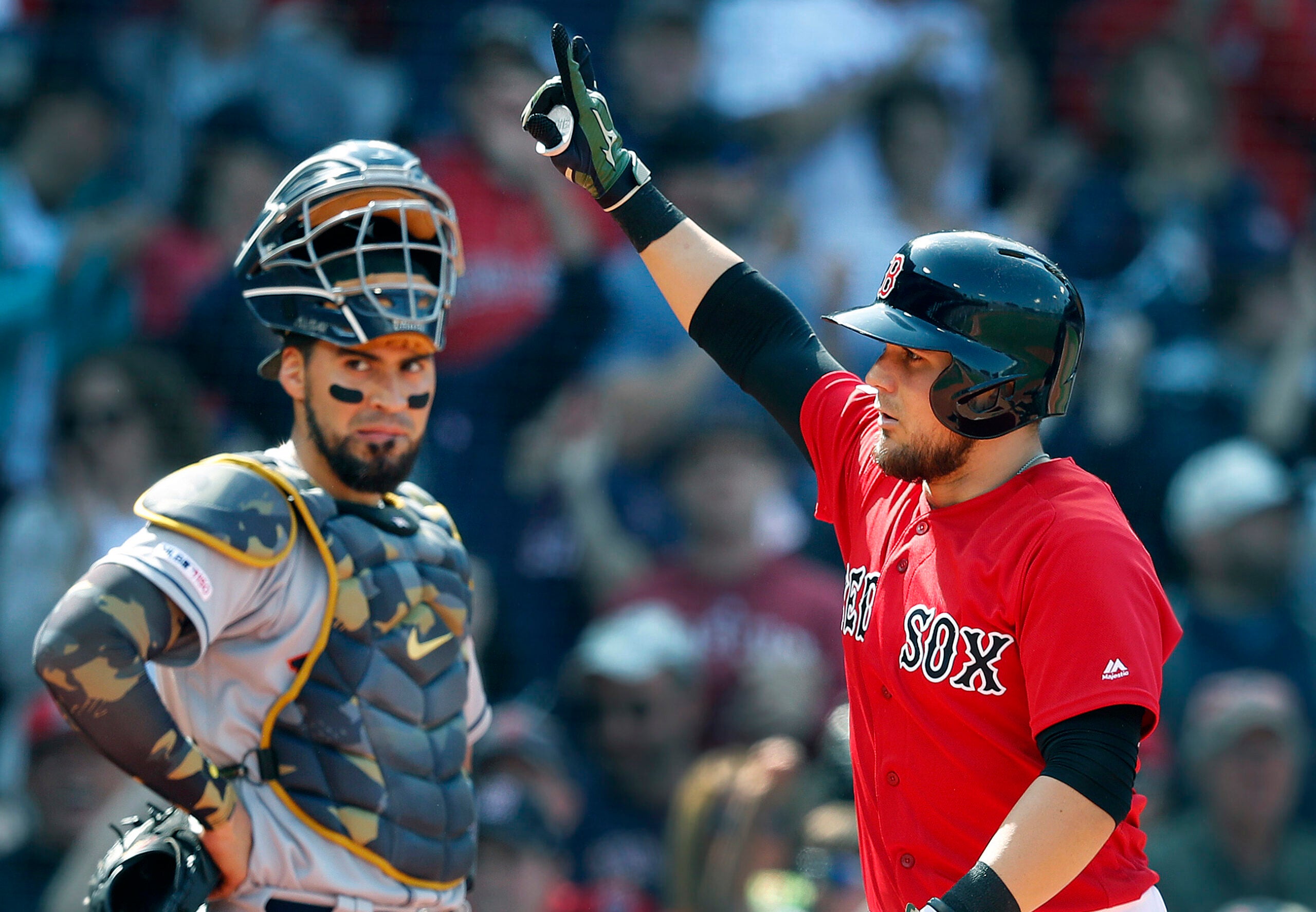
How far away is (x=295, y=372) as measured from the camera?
2.86 metres

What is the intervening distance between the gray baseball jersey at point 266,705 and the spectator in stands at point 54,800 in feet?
8.26

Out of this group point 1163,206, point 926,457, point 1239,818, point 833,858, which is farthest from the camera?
point 1163,206

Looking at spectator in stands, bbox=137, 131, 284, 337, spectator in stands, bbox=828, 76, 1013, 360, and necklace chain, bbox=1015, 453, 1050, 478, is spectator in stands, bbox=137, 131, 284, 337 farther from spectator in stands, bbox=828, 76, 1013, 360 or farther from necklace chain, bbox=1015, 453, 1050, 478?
necklace chain, bbox=1015, 453, 1050, 478

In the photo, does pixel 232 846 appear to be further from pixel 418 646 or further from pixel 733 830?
pixel 733 830

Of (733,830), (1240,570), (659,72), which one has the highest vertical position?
(659,72)

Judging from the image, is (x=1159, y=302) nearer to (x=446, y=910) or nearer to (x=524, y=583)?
(x=524, y=583)

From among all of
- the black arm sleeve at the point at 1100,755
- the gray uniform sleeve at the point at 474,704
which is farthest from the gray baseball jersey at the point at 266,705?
the black arm sleeve at the point at 1100,755

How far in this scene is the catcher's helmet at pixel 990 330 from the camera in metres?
2.43

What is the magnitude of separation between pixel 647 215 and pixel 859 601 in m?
0.92

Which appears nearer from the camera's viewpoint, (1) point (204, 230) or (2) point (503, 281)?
(1) point (204, 230)

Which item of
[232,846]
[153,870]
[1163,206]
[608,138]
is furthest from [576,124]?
[1163,206]

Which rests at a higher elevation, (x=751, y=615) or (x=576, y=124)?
(x=576, y=124)

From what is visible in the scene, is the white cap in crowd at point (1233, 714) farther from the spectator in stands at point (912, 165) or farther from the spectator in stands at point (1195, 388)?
the spectator in stands at point (912, 165)

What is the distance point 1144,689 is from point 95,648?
1.64m
